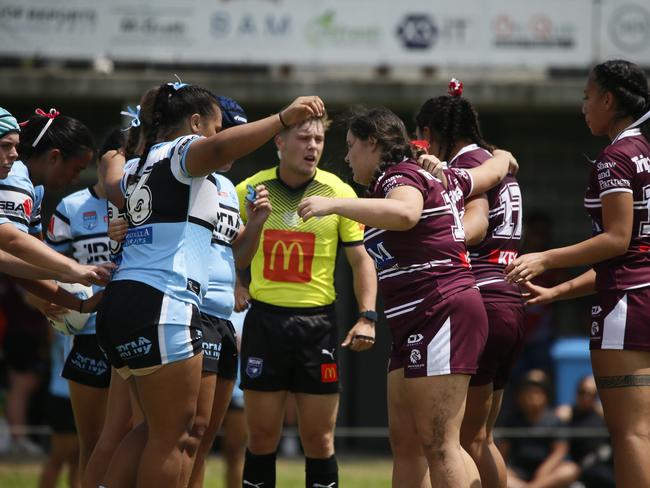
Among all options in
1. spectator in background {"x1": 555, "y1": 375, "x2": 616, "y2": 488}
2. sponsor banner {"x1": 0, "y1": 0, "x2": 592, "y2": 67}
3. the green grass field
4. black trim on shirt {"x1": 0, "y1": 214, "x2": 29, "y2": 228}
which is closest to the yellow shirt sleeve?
black trim on shirt {"x1": 0, "y1": 214, "x2": 29, "y2": 228}

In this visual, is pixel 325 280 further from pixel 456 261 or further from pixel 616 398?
pixel 616 398

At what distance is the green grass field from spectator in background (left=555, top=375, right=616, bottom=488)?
5.53ft

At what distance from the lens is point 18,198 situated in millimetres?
5586

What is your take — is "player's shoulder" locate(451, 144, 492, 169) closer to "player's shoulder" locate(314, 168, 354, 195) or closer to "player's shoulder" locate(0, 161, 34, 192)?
"player's shoulder" locate(314, 168, 354, 195)

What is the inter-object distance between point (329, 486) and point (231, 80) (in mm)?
6554

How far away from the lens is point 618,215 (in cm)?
502

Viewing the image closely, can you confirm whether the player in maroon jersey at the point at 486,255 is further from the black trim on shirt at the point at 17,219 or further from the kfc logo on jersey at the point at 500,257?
the black trim on shirt at the point at 17,219

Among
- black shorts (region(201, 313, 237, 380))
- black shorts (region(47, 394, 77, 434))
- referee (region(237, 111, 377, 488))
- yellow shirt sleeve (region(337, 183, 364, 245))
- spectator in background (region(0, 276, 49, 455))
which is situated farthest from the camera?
spectator in background (region(0, 276, 49, 455))

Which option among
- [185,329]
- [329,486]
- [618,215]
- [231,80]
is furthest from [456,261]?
[231,80]

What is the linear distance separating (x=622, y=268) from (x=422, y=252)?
961mm

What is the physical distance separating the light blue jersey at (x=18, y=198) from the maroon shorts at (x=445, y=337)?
6.71 ft

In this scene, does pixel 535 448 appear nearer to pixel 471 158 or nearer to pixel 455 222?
pixel 471 158

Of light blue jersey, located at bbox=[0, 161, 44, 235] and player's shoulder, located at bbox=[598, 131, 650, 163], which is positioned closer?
player's shoulder, located at bbox=[598, 131, 650, 163]

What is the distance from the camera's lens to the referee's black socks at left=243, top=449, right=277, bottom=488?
619 cm
